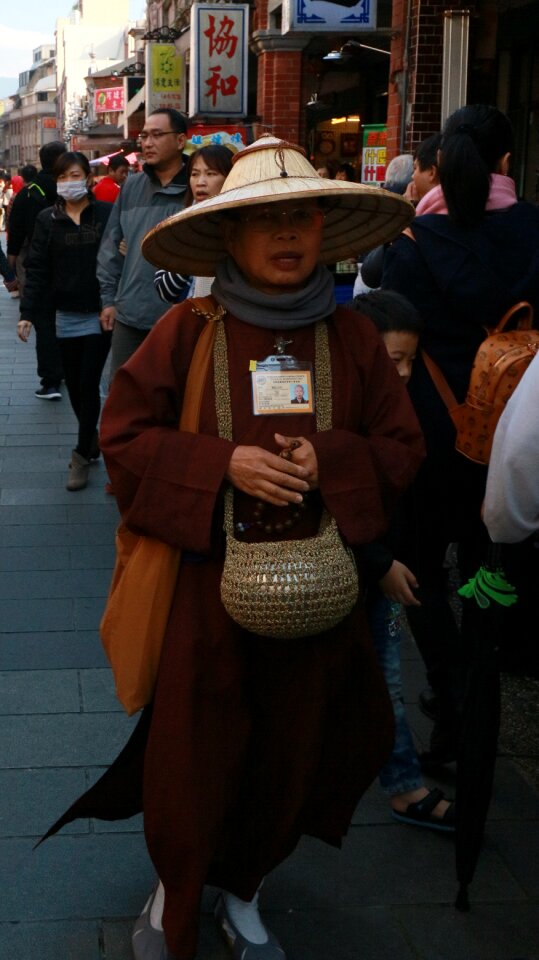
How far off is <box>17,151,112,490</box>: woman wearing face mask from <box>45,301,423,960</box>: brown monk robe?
4.91 m

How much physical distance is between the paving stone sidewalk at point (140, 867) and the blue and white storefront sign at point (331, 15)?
873cm

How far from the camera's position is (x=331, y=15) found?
41.2 ft

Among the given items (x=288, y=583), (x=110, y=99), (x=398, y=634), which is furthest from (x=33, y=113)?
(x=288, y=583)

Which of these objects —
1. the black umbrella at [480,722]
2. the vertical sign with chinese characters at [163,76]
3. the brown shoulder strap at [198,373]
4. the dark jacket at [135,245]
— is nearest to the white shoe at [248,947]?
the black umbrella at [480,722]

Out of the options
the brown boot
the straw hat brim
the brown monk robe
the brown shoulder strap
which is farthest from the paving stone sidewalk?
the brown boot

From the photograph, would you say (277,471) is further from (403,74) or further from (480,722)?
(403,74)

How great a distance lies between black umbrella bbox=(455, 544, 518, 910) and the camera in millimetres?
3184

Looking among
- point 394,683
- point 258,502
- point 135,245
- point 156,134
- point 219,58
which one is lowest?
point 394,683

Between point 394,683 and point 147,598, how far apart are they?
3.25ft

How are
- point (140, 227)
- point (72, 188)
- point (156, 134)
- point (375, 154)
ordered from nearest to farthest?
point (156, 134), point (140, 227), point (72, 188), point (375, 154)

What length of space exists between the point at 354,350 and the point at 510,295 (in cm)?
87

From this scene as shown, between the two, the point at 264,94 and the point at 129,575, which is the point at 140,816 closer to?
the point at 129,575

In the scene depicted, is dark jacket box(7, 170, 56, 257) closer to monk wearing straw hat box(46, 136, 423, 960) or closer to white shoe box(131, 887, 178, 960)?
monk wearing straw hat box(46, 136, 423, 960)

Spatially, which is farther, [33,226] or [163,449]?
[33,226]
